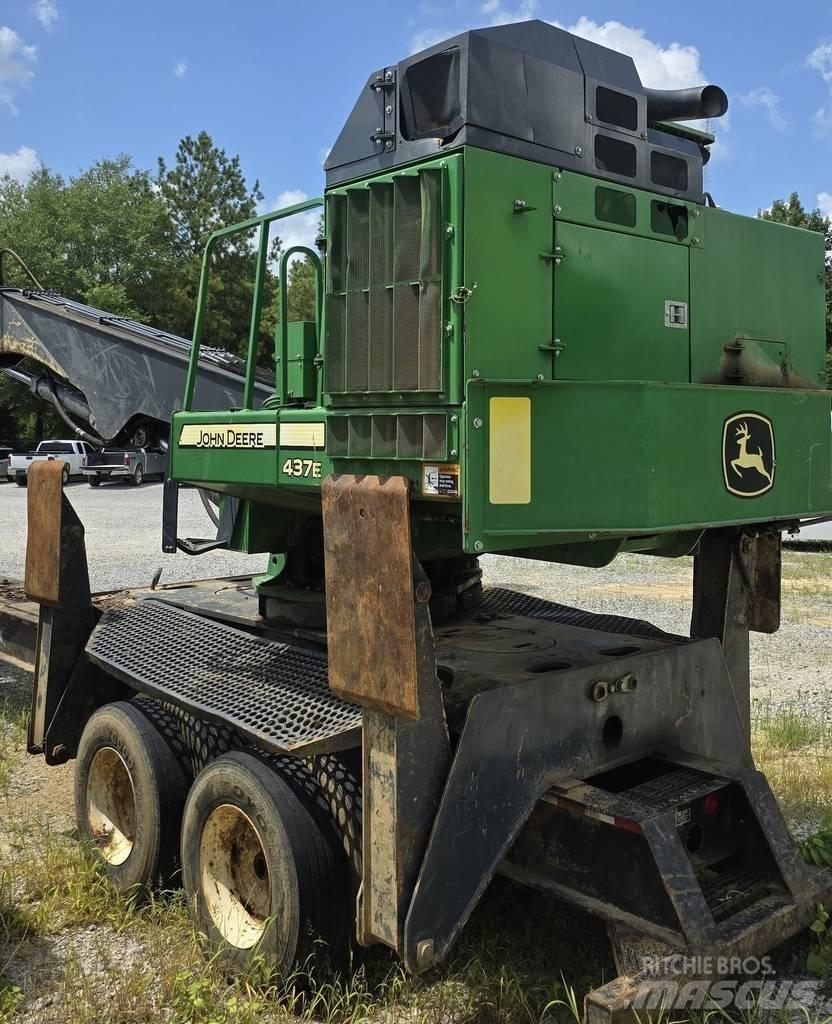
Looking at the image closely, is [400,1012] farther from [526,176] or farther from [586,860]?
[526,176]

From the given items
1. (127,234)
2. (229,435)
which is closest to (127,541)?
(229,435)

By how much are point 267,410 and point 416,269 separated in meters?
1.21

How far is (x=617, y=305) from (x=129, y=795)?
312 cm

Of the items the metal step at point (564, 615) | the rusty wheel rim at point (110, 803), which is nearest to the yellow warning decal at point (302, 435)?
the metal step at point (564, 615)

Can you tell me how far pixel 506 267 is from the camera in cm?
321

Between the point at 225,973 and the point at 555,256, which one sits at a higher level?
the point at 555,256

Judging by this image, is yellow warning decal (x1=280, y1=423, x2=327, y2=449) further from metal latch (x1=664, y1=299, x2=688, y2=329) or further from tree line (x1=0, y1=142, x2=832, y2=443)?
tree line (x1=0, y1=142, x2=832, y2=443)

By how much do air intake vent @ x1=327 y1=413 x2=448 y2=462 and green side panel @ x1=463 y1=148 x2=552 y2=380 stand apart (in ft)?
0.70

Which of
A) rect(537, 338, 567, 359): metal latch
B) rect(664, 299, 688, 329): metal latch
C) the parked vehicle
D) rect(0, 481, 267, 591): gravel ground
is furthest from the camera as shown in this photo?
the parked vehicle

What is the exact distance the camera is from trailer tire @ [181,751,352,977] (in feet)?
11.5

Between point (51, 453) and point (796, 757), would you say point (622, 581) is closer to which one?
point (796, 757)

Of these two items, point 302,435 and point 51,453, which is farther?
point 51,453

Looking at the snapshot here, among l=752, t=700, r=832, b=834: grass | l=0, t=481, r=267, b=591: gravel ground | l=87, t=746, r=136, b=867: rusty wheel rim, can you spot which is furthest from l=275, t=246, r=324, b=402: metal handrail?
l=0, t=481, r=267, b=591: gravel ground

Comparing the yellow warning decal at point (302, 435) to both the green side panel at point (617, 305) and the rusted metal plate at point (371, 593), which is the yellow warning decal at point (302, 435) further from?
the green side panel at point (617, 305)
